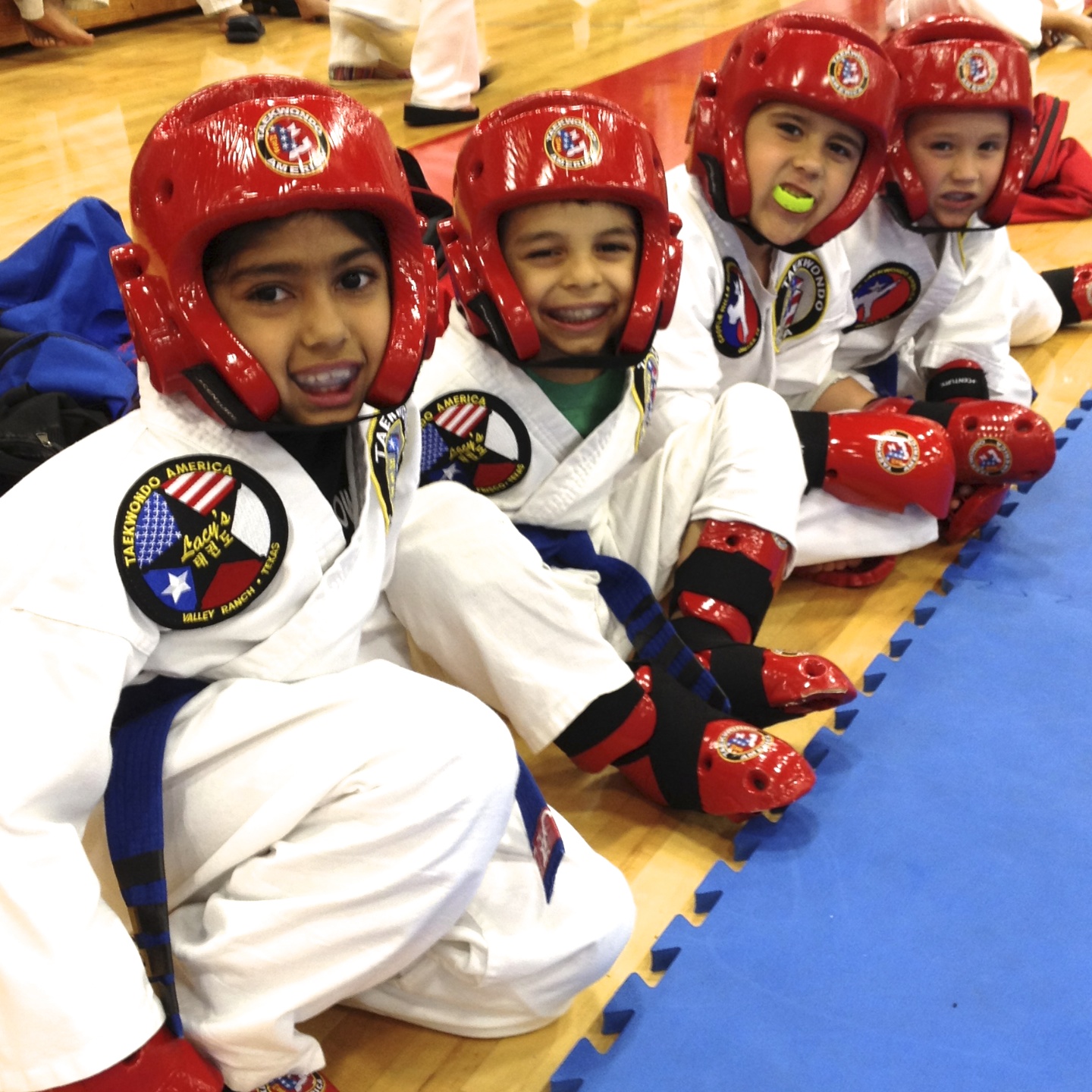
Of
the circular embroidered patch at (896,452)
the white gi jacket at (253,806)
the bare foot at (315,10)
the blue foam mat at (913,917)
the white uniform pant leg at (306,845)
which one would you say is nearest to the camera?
the white gi jacket at (253,806)

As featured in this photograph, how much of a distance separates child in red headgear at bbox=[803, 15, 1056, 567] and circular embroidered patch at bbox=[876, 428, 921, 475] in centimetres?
16

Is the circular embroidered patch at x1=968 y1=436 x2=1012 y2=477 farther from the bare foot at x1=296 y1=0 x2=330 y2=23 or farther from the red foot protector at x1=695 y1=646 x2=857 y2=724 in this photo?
the bare foot at x1=296 y1=0 x2=330 y2=23

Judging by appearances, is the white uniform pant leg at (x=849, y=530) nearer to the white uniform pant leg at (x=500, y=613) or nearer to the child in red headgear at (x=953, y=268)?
the child in red headgear at (x=953, y=268)

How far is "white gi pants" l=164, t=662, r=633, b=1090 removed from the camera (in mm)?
1143

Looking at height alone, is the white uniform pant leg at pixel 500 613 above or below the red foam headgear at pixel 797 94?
below

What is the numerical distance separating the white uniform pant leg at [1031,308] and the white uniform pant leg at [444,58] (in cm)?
231

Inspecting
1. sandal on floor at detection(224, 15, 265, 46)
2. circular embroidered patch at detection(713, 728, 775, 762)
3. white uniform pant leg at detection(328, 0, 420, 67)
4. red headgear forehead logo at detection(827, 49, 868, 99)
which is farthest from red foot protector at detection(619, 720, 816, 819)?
sandal on floor at detection(224, 15, 265, 46)

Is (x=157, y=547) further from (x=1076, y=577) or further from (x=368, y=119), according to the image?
(x=1076, y=577)

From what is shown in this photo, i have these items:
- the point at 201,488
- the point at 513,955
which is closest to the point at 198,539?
the point at 201,488

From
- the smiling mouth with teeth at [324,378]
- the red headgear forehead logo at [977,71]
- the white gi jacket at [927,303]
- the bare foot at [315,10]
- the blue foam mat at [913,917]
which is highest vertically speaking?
the red headgear forehead logo at [977,71]

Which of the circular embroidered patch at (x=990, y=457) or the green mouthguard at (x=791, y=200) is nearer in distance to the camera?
the green mouthguard at (x=791, y=200)

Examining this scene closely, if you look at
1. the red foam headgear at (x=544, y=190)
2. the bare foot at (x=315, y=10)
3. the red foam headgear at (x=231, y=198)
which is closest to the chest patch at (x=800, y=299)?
the red foam headgear at (x=544, y=190)

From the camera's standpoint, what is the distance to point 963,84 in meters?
2.16

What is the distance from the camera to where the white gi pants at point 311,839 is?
1.14m
